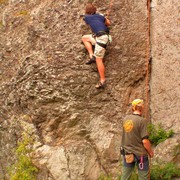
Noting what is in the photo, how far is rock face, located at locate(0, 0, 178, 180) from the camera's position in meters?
9.06

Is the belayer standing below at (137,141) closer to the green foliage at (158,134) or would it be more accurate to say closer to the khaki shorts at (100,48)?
the green foliage at (158,134)

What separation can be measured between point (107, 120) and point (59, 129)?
1.09m

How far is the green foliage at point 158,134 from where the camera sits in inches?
362

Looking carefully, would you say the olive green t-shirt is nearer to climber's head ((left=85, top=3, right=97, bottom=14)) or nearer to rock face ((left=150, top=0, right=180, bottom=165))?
rock face ((left=150, top=0, right=180, bottom=165))

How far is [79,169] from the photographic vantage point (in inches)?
348

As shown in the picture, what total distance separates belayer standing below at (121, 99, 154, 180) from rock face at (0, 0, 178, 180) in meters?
1.40

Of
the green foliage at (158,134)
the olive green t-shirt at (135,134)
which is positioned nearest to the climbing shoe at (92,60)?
the green foliage at (158,134)

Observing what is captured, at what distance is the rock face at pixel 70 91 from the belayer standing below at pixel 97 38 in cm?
23

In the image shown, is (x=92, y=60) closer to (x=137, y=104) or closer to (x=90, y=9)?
(x=90, y=9)

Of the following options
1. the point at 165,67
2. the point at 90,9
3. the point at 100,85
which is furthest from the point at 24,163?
the point at 165,67

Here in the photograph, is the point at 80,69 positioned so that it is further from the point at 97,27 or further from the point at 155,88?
the point at 155,88

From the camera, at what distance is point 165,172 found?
8.34 m

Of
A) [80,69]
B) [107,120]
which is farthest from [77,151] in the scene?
[80,69]

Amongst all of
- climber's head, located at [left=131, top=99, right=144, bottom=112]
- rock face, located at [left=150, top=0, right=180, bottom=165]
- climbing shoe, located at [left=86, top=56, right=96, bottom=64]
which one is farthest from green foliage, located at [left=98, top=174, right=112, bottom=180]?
climbing shoe, located at [left=86, top=56, right=96, bottom=64]
